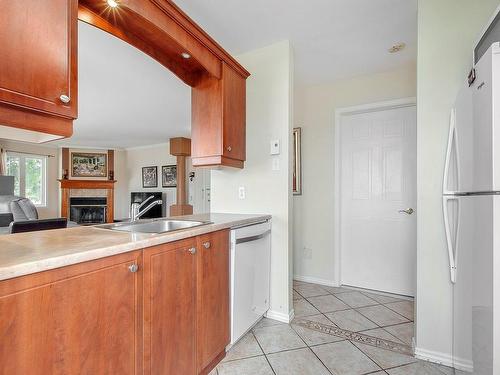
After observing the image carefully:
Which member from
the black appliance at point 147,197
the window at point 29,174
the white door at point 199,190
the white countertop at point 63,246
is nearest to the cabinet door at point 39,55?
the white countertop at point 63,246

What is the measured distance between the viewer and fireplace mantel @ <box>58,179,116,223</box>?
7.31 metres

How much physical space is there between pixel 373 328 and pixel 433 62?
202cm

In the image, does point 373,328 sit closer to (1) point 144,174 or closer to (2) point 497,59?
(2) point 497,59

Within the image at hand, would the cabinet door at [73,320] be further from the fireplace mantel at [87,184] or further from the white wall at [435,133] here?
the fireplace mantel at [87,184]

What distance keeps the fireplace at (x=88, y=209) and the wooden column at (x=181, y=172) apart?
2642mm

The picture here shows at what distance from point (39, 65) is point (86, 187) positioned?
308 inches

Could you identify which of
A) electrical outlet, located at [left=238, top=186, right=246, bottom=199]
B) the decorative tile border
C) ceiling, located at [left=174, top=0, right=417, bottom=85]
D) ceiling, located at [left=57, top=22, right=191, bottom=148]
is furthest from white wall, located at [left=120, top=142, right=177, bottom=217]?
the decorative tile border

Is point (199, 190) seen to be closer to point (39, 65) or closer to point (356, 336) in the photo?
point (356, 336)

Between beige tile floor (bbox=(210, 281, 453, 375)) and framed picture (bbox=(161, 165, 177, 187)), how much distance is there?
546 cm

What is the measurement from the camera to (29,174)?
666cm

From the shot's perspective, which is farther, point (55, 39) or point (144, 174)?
point (144, 174)

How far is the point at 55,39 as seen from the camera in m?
0.97

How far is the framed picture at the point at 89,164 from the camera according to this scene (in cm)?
747

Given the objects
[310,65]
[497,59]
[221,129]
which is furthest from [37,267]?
[310,65]
